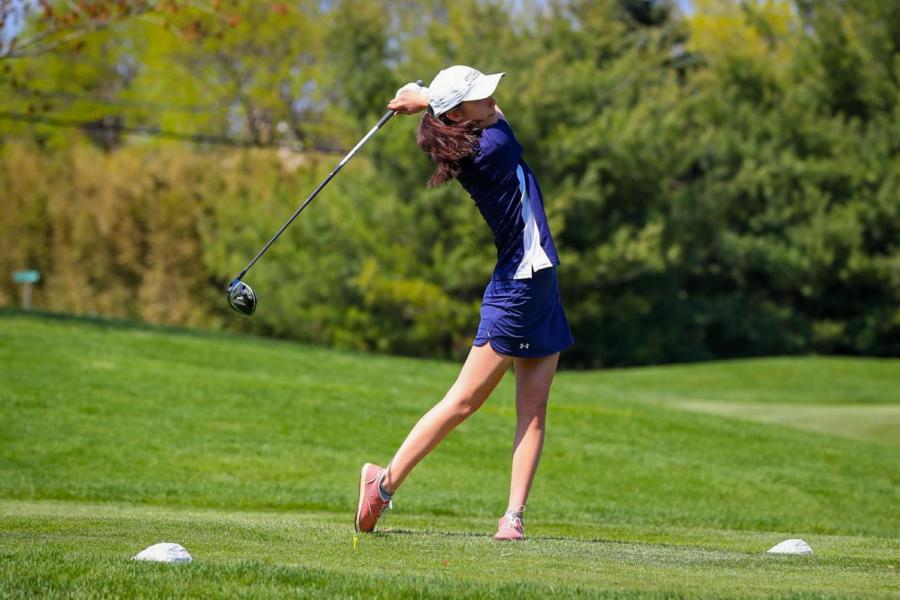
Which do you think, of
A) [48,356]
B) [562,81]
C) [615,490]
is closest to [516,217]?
[615,490]

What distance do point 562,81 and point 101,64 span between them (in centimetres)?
2130

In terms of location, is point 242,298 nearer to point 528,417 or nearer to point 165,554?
point 528,417

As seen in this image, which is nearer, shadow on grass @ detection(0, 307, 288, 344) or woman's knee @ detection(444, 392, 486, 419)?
woman's knee @ detection(444, 392, 486, 419)

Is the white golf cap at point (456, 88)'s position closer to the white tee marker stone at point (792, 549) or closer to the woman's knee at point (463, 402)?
the woman's knee at point (463, 402)

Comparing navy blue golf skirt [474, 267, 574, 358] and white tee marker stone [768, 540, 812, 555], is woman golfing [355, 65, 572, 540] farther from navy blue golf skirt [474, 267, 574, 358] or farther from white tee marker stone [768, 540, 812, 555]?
white tee marker stone [768, 540, 812, 555]

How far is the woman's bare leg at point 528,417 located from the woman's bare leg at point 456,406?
13 centimetres

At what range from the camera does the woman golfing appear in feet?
18.1

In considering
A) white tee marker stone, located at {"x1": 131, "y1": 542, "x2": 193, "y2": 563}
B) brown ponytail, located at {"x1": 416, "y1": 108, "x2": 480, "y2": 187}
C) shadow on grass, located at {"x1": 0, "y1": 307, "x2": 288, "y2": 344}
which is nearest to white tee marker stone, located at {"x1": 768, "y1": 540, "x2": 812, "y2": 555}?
brown ponytail, located at {"x1": 416, "y1": 108, "x2": 480, "y2": 187}

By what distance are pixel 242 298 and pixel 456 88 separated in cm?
164

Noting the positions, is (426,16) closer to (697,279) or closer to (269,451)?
(697,279)

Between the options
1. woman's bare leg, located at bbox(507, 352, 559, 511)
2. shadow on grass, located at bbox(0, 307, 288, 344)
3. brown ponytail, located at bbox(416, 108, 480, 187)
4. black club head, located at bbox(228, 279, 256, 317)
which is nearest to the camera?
brown ponytail, located at bbox(416, 108, 480, 187)

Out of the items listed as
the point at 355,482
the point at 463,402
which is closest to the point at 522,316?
the point at 463,402

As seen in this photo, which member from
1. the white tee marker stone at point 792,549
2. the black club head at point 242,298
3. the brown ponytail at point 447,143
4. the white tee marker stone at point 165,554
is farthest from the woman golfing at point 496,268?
the white tee marker stone at point 165,554

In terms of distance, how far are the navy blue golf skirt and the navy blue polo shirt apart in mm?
59
